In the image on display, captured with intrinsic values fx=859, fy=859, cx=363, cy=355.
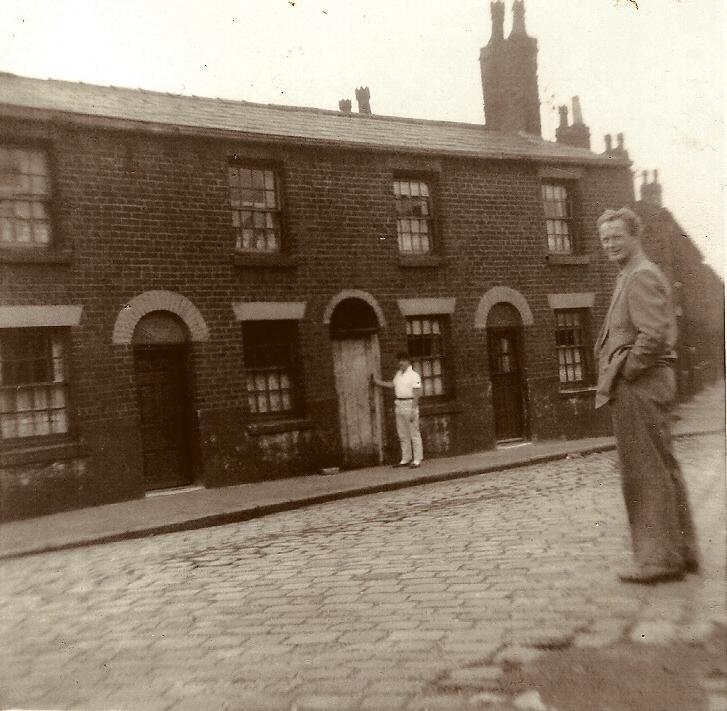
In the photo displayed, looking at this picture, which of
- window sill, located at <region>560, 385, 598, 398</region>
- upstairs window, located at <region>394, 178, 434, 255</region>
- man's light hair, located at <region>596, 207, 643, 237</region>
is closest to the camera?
man's light hair, located at <region>596, 207, 643, 237</region>

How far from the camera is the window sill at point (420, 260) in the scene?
555 inches

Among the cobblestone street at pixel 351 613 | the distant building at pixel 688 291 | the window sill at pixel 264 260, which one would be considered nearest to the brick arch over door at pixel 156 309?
the window sill at pixel 264 260

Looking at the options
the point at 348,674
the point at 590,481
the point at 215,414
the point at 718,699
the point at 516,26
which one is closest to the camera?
the point at 718,699

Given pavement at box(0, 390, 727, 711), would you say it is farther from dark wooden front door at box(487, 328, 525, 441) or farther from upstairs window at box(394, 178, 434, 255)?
dark wooden front door at box(487, 328, 525, 441)

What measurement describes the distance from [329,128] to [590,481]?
682 centimetres

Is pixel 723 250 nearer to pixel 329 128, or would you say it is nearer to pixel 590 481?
pixel 590 481

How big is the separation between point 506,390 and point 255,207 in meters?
6.02

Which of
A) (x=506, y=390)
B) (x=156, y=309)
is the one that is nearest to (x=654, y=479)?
(x=156, y=309)

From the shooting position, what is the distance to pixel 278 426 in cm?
1335

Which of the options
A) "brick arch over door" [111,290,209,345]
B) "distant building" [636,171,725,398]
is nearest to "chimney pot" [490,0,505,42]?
"distant building" [636,171,725,398]

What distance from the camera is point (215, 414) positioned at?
12805mm

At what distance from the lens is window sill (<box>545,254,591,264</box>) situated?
11.3 metres

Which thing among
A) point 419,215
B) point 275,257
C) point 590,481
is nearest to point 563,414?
point 590,481

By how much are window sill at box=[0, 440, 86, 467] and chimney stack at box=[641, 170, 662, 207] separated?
22.2 feet
